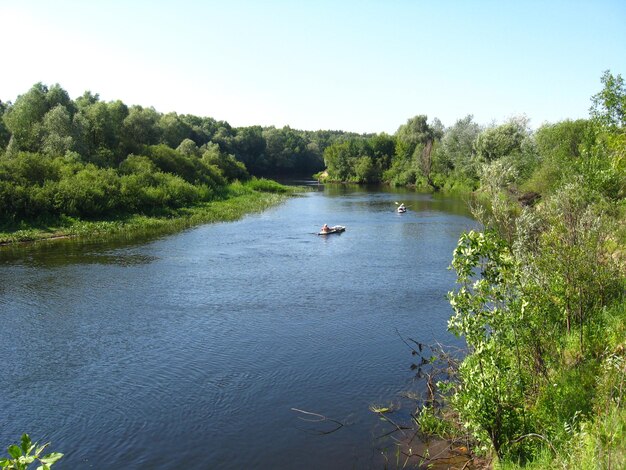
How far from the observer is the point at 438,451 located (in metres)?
12.0

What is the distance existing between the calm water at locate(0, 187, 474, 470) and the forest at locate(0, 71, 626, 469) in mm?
2437

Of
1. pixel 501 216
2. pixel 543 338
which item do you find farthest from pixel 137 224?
pixel 543 338

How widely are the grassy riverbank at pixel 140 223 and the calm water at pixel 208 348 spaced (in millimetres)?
3678

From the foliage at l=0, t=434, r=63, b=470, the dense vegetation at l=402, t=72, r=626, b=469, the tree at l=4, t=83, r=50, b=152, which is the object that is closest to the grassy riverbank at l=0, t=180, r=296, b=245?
the tree at l=4, t=83, r=50, b=152

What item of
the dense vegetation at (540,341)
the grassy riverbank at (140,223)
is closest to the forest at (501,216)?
the dense vegetation at (540,341)

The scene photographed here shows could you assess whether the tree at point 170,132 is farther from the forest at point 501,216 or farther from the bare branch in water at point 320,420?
the bare branch in water at point 320,420

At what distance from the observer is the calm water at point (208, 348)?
42.0ft

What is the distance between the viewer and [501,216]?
12.5 meters

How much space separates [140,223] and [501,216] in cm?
3804

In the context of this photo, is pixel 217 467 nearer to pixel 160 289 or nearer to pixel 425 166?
pixel 160 289

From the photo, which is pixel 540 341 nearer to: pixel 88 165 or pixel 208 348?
pixel 208 348

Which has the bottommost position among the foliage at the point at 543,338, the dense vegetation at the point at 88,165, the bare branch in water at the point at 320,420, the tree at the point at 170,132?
the bare branch in water at the point at 320,420

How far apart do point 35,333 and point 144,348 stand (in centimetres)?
465

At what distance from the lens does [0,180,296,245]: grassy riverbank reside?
38.0 meters
